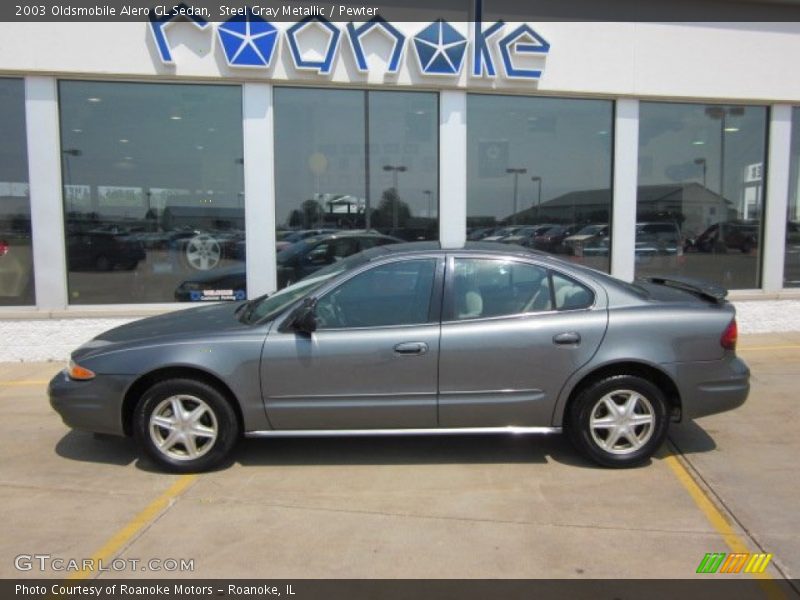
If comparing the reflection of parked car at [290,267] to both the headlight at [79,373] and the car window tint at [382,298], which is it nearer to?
the headlight at [79,373]

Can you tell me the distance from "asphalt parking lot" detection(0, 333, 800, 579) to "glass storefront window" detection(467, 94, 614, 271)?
15.1 ft

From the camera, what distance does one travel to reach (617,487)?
14.3ft

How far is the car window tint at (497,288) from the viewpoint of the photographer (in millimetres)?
4676

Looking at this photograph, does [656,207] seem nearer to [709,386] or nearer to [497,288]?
[709,386]

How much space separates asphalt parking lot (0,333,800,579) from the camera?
3.45 metres

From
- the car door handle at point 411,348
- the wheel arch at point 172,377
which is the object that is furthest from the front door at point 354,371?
the wheel arch at point 172,377

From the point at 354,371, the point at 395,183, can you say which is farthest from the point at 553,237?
the point at 354,371

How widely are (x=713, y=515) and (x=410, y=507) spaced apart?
180cm

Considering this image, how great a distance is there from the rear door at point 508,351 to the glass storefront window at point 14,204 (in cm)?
640

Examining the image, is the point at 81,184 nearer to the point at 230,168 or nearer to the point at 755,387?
the point at 230,168

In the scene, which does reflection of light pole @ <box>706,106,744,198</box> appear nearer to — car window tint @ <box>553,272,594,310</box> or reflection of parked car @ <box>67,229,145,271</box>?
car window tint @ <box>553,272,594,310</box>

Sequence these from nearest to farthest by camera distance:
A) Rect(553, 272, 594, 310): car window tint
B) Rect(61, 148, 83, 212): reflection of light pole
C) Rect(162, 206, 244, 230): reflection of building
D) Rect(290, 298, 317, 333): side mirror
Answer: Rect(290, 298, 317, 333): side mirror, Rect(553, 272, 594, 310): car window tint, Rect(61, 148, 83, 212): reflection of light pole, Rect(162, 206, 244, 230): reflection of building

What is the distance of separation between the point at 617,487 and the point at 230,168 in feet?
21.3
